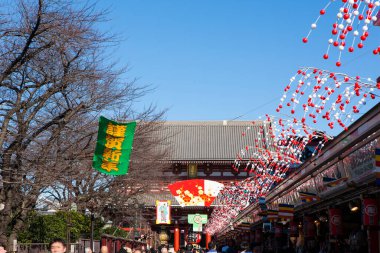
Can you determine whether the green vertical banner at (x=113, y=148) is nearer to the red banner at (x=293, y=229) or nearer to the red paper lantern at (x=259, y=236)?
the red banner at (x=293, y=229)

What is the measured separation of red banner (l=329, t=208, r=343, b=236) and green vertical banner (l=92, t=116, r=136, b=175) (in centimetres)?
526

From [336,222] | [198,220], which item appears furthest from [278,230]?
[198,220]

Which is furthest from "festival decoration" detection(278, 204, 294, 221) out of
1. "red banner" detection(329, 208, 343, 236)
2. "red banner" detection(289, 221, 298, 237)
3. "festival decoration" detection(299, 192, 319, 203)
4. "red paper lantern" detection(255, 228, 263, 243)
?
"red paper lantern" detection(255, 228, 263, 243)

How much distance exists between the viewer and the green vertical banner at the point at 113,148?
15.1 meters

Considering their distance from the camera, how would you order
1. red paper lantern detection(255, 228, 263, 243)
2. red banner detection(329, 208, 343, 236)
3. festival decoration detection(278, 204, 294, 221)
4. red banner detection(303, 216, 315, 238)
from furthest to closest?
red paper lantern detection(255, 228, 263, 243) < festival decoration detection(278, 204, 294, 221) < red banner detection(303, 216, 315, 238) < red banner detection(329, 208, 343, 236)

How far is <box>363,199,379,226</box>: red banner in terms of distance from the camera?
9719 millimetres

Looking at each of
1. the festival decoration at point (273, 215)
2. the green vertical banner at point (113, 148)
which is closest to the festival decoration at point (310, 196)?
the festival decoration at point (273, 215)

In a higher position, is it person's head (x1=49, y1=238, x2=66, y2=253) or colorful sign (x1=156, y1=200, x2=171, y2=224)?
colorful sign (x1=156, y1=200, x2=171, y2=224)

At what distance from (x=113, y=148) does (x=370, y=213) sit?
283 inches

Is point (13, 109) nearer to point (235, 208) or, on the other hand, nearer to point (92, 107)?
point (92, 107)

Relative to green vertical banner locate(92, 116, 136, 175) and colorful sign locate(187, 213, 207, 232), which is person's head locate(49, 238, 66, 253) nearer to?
green vertical banner locate(92, 116, 136, 175)

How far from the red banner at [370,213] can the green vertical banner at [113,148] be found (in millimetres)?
6780

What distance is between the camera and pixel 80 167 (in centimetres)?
1927

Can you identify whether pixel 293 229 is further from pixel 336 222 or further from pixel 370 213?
pixel 370 213
